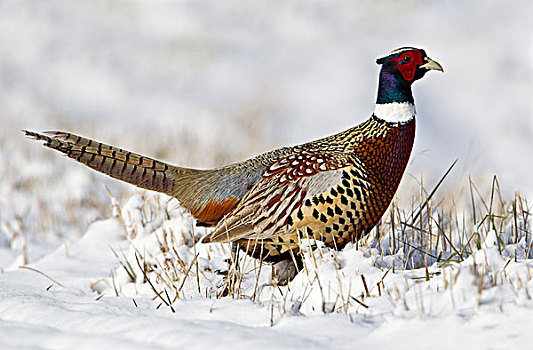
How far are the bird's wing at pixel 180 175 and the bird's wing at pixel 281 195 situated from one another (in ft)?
0.40

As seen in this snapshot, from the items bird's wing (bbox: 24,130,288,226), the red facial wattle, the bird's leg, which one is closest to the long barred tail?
bird's wing (bbox: 24,130,288,226)

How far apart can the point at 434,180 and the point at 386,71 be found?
3.76 metres

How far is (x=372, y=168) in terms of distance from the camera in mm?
4062

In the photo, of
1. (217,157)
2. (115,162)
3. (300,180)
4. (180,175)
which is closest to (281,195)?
(300,180)

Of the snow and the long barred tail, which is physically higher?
the long barred tail

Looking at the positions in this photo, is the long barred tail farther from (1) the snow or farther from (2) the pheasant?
(1) the snow

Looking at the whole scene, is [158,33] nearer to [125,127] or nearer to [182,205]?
[125,127]

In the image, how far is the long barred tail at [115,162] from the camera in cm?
418

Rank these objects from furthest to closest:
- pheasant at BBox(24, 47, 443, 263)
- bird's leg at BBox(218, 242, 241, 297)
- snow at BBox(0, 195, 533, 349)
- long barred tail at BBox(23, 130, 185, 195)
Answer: long barred tail at BBox(23, 130, 185, 195) < pheasant at BBox(24, 47, 443, 263) < bird's leg at BBox(218, 242, 241, 297) < snow at BBox(0, 195, 533, 349)

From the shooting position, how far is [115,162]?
4250mm

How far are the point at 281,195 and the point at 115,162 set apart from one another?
1037 mm

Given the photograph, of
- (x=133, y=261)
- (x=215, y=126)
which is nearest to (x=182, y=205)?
(x=133, y=261)

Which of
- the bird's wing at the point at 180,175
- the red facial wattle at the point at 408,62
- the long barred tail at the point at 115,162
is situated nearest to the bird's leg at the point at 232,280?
the bird's wing at the point at 180,175

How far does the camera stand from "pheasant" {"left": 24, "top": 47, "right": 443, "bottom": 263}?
12.9 feet
